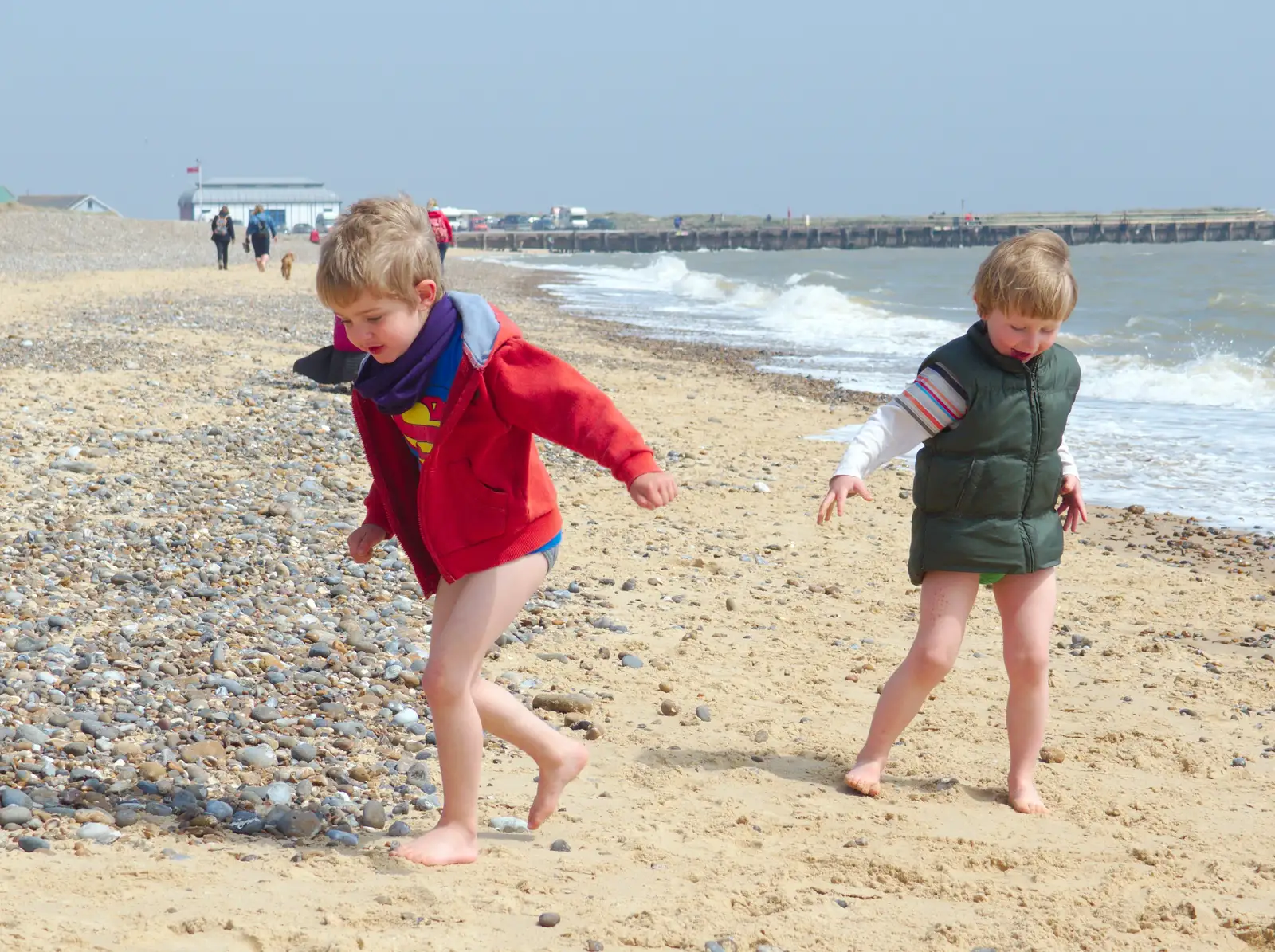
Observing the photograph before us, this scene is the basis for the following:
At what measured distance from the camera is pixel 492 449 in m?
2.86

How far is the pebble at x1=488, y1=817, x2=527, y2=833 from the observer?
3275 millimetres

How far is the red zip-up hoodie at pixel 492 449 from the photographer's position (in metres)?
2.73

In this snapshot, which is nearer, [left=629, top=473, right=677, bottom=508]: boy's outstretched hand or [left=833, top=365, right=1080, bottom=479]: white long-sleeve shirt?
[left=629, top=473, right=677, bottom=508]: boy's outstretched hand

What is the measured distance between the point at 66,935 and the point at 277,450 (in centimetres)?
508

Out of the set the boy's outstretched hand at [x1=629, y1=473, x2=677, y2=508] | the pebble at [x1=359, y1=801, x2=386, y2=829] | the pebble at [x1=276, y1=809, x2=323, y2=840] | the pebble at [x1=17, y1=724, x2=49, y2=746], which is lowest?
the pebble at [x1=359, y1=801, x2=386, y2=829]

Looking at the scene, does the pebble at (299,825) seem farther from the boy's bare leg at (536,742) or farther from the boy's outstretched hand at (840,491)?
the boy's outstretched hand at (840,491)

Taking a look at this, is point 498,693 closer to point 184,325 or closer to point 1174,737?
point 1174,737

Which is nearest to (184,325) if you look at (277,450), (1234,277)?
(277,450)

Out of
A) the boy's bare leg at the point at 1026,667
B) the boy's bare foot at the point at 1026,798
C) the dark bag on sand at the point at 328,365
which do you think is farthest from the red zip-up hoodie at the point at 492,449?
the dark bag on sand at the point at 328,365

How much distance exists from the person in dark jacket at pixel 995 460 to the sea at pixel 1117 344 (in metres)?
4.39

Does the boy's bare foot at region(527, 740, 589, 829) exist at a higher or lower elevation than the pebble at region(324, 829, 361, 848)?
higher

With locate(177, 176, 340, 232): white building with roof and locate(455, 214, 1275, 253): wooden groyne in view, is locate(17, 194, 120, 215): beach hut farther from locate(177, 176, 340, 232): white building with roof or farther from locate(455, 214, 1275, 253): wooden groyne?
locate(455, 214, 1275, 253): wooden groyne

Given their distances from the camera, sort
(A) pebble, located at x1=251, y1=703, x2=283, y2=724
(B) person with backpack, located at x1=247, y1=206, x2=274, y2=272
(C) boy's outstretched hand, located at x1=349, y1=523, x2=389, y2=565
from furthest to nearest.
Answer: (B) person with backpack, located at x1=247, y1=206, x2=274, y2=272 → (A) pebble, located at x1=251, y1=703, x2=283, y2=724 → (C) boy's outstretched hand, located at x1=349, y1=523, x2=389, y2=565

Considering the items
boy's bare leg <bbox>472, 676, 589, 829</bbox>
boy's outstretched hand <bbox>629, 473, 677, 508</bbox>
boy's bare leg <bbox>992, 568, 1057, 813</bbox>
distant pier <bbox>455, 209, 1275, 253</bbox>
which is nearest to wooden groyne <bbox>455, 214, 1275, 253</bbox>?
distant pier <bbox>455, 209, 1275, 253</bbox>
